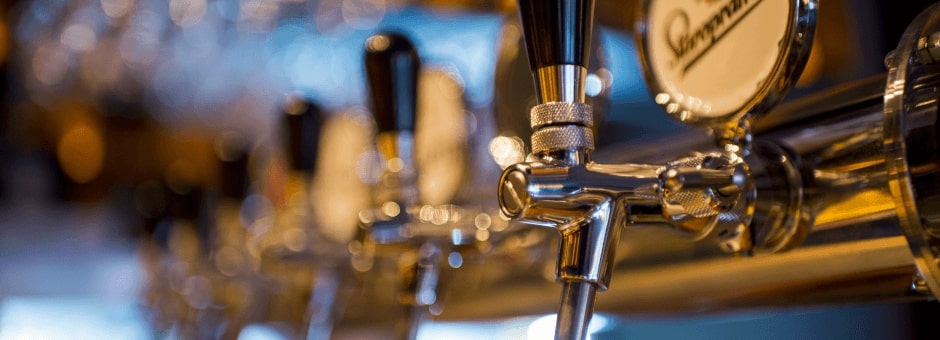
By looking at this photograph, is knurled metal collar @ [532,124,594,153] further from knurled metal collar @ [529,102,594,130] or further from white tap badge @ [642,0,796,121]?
white tap badge @ [642,0,796,121]

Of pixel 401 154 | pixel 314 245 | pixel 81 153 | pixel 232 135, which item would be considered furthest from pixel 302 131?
pixel 81 153

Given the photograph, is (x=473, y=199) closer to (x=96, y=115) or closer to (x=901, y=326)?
(x=901, y=326)

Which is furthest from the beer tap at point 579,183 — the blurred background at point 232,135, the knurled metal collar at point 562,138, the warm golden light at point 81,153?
the warm golden light at point 81,153

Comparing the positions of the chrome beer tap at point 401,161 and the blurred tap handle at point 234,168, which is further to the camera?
the blurred tap handle at point 234,168

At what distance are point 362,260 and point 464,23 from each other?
0.50m

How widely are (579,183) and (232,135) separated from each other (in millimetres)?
Result: 991

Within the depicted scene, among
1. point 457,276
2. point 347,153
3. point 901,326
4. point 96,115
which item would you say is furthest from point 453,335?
point 96,115

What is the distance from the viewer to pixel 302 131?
3.03ft

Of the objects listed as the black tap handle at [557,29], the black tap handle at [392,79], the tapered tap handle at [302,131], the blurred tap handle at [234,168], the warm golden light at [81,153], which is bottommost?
the black tap handle at [557,29]

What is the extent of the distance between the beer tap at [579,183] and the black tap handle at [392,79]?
0.26 meters

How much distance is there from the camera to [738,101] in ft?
1.70

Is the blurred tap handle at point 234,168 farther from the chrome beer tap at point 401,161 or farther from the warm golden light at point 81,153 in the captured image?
the warm golden light at point 81,153

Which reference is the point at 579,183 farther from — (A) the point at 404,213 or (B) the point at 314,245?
(B) the point at 314,245

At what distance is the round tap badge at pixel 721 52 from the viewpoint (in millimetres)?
485
